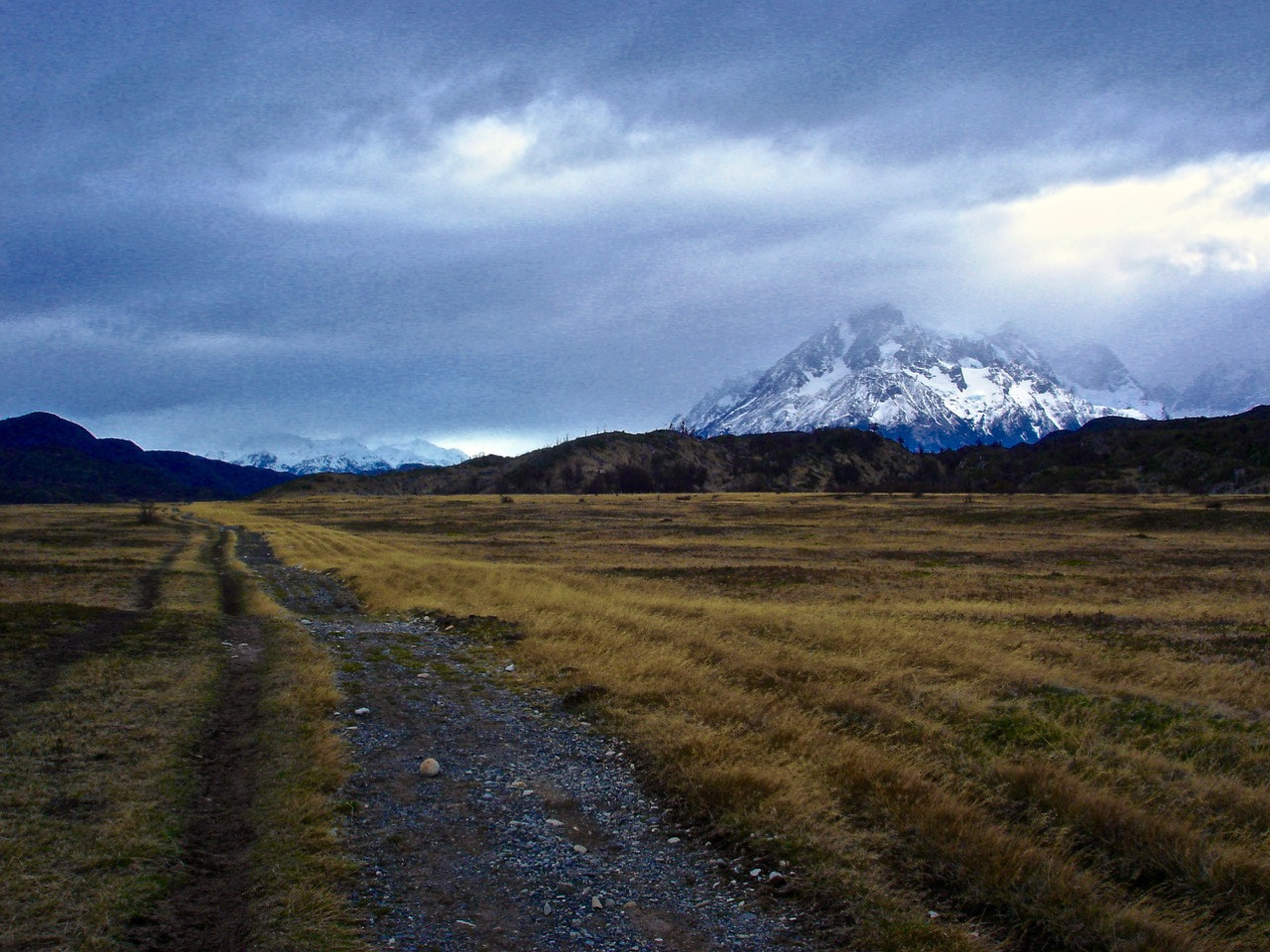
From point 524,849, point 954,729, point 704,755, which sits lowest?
point 954,729

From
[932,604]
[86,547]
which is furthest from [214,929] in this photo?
[86,547]

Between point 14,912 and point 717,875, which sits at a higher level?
point 14,912

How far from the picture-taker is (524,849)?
27.8ft

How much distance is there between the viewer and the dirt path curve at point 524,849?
6.84 m

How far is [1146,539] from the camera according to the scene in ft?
198

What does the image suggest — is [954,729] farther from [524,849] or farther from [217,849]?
[217,849]

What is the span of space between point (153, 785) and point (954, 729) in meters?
12.0

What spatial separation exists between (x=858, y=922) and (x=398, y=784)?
6374 mm

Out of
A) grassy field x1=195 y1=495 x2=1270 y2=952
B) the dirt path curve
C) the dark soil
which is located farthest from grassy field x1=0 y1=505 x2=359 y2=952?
grassy field x1=195 y1=495 x2=1270 y2=952

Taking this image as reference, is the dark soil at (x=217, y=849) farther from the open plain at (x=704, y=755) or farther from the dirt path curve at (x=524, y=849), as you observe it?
the dirt path curve at (x=524, y=849)

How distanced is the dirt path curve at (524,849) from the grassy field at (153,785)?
2.03 ft

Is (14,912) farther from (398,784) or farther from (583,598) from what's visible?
(583,598)

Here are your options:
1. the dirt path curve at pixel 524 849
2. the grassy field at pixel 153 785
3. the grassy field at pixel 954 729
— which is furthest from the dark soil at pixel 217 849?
the grassy field at pixel 954 729

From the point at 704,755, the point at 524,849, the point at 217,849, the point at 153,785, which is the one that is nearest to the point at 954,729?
the point at 704,755
